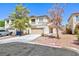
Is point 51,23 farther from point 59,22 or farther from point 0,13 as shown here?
point 0,13

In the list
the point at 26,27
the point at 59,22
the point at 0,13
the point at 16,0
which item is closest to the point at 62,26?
the point at 59,22

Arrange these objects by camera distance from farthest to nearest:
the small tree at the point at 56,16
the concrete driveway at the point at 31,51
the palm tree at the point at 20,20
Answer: the palm tree at the point at 20,20
the small tree at the point at 56,16
the concrete driveway at the point at 31,51

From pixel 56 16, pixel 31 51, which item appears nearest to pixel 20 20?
pixel 56 16

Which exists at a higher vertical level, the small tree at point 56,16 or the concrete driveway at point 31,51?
the small tree at point 56,16

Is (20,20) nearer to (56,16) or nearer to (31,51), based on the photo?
(56,16)

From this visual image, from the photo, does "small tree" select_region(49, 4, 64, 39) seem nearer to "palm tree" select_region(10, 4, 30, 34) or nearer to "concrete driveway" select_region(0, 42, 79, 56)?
"palm tree" select_region(10, 4, 30, 34)

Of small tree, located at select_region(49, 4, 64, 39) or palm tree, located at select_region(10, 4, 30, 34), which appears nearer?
small tree, located at select_region(49, 4, 64, 39)

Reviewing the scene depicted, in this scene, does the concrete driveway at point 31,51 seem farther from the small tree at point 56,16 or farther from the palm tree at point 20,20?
the palm tree at point 20,20

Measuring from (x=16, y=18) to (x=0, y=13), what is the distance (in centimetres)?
660

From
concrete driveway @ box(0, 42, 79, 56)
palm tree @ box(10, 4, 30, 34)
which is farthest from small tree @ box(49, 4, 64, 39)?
concrete driveway @ box(0, 42, 79, 56)

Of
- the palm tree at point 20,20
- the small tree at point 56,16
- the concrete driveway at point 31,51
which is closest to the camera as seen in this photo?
the concrete driveway at point 31,51

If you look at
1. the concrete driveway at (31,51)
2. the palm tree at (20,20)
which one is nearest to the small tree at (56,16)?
the palm tree at (20,20)

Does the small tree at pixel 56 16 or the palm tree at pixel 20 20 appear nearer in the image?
the small tree at pixel 56 16

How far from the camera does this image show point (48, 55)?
8.98 meters
